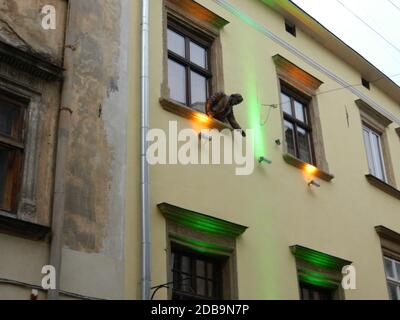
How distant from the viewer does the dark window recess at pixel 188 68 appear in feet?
34.6

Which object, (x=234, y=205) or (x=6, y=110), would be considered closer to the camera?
(x=6, y=110)

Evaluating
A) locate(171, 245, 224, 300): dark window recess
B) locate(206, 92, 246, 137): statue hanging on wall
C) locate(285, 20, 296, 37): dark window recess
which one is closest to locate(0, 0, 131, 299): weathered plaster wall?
locate(171, 245, 224, 300): dark window recess

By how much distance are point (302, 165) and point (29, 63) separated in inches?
227

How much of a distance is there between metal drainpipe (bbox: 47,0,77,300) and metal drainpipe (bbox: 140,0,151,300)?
124 cm

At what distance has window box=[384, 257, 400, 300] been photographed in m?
13.1

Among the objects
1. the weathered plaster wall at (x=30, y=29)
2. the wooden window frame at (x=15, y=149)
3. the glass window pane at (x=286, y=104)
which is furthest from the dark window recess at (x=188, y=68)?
the wooden window frame at (x=15, y=149)

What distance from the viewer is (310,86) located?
44.3 ft

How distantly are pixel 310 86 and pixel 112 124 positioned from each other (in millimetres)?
5931

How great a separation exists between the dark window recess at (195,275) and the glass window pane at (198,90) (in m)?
2.57

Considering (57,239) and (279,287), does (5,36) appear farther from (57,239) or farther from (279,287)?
(279,287)

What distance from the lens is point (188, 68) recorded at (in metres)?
10.9

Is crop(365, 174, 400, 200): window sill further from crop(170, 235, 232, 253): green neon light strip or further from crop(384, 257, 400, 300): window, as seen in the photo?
crop(170, 235, 232, 253): green neon light strip

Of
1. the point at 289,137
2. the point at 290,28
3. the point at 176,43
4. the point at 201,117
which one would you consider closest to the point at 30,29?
the point at 201,117
